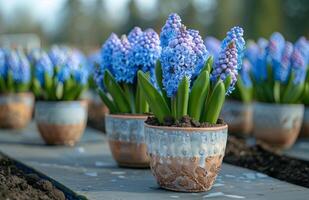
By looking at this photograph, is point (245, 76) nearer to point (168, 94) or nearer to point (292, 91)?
point (292, 91)

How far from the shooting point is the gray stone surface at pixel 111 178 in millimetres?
4938

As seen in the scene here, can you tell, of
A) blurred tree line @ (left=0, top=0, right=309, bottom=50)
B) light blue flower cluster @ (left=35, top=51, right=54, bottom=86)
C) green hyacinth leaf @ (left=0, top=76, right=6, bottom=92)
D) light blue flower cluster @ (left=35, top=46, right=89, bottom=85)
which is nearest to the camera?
light blue flower cluster @ (left=35, top=46, right=89, bottom=85)

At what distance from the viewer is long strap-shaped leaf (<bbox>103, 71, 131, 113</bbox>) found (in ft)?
20.6

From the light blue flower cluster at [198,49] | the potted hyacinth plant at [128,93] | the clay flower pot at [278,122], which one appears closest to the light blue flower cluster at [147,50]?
the potted hyacinth plant at [128,93]

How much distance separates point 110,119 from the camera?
249 inches

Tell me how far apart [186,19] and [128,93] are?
3457 cm

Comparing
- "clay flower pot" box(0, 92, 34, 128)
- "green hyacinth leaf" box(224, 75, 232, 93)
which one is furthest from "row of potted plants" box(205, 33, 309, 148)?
"clay flower pot" box(0, 92, 34, 128)

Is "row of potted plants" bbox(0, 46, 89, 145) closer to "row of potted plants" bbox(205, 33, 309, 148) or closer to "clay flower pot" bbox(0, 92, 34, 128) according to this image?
"clay flower pot" bbox(0, 92, 34, 128)

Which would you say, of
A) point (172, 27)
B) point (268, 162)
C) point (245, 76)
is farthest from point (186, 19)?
point (172, 27)

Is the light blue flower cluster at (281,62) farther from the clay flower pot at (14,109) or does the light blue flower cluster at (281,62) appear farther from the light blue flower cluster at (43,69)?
the clay flower pot at (14,109)

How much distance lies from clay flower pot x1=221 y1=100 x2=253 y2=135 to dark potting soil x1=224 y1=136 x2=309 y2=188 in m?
1.40

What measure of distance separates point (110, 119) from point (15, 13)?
64576 mm

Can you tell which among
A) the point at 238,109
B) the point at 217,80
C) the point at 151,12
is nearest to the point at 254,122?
the point at 238,109

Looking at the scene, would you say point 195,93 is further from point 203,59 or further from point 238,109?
point 238,109
